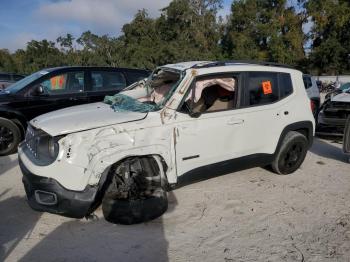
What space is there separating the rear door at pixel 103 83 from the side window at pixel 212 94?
114 inches

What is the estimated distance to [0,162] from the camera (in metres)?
6.20

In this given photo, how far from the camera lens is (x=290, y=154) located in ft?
18.4

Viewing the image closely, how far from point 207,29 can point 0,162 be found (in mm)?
46631

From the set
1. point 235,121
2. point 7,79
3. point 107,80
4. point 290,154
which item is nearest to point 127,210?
point 235,121

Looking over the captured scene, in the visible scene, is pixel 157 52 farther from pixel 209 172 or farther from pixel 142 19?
pixel 209 172

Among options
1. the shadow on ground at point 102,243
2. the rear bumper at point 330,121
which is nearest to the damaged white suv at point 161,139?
the shadow on ground at point 102,243

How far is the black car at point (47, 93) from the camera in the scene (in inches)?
259

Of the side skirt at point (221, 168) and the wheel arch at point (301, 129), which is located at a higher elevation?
the wheel arch at point (301, 129)

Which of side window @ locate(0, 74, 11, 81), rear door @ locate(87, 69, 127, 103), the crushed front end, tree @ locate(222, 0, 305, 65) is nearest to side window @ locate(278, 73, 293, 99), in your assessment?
the crushed front end

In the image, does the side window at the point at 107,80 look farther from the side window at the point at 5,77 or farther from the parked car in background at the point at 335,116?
the side window at the point at 5,77

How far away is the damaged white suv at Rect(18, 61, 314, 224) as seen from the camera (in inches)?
143

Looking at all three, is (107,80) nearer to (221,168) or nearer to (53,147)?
(221,168)

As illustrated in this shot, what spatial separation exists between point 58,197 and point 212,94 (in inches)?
109

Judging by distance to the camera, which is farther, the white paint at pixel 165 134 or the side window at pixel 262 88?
the side window at pixel 262 88
